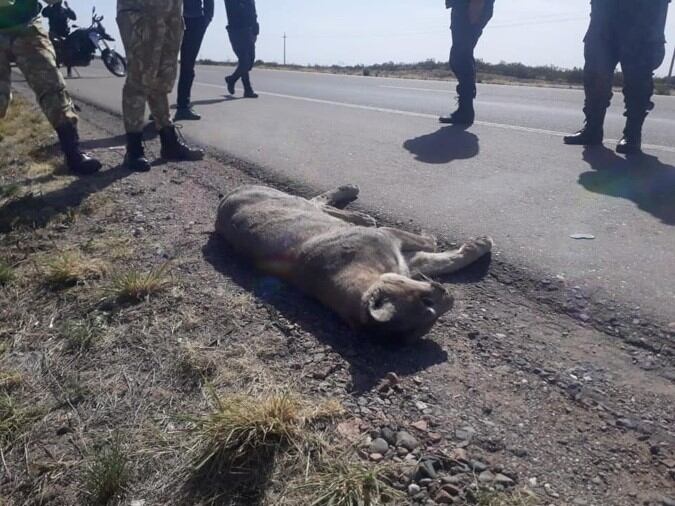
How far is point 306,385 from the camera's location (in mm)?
2711

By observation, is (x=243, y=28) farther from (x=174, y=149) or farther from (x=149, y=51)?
(x=149, y=51)

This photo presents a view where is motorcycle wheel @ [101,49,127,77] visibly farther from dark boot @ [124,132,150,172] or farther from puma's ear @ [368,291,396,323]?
puma's ear @ [368,291,396,323]

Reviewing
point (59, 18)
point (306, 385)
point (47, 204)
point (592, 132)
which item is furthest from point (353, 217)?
point (59, 18)

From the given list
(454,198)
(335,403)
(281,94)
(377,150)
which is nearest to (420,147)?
(377,150)

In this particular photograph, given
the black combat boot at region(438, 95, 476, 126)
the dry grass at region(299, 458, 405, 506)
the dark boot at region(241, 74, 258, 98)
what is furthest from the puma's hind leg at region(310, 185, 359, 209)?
the dark boot at region(241, 74, 258, 98)

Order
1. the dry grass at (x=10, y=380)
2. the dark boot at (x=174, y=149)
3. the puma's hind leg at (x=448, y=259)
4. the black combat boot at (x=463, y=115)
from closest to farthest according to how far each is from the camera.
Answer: the dry grass at (x=10, y=380) < the puma's hind leg at (x=448, y=259) < the dark boot at (x=174, y=149) < the black combat boot at (x=463, y=115)

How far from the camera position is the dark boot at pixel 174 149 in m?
6.74

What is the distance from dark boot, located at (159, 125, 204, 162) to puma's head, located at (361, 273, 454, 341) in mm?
4173

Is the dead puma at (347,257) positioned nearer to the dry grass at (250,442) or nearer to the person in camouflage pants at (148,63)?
the dry grass at (250,442)

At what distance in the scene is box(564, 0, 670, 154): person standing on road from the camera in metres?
6.30

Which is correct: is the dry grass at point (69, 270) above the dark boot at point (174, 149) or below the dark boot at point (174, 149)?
below

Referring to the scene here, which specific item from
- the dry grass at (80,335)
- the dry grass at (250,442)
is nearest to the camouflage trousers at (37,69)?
the dry grass at (80,335)

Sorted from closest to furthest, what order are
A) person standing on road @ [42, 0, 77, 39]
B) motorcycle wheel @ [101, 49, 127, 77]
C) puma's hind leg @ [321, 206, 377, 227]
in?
puma's hind leg @ [321, 206, 377, 227], person standing on road @ [42, 0, 77, 39], motorcycle wheel @ [101, 49, 127, 77]

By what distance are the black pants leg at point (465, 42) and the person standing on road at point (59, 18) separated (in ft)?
36.7
